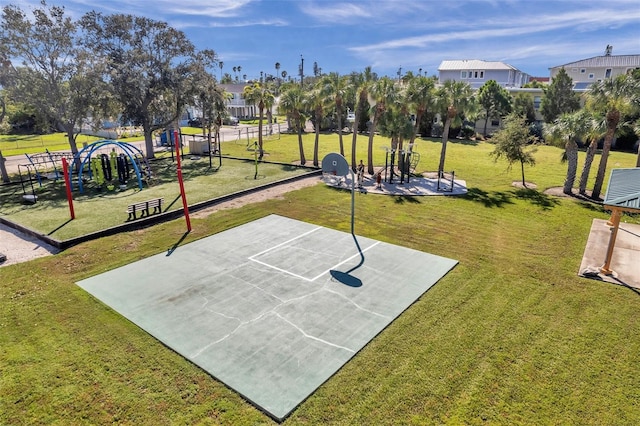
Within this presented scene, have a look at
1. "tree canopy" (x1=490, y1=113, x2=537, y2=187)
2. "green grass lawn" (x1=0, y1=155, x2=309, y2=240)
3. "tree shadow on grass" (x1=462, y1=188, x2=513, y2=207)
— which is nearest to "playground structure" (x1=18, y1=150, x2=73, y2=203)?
"green grass lawn" (x1=0, y1=155, x2=309, y2=240)

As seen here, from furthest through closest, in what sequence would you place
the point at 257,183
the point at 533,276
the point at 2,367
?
the point at 257,183, the point at 533,276, the point at 2,367

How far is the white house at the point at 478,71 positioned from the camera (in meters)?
77.6

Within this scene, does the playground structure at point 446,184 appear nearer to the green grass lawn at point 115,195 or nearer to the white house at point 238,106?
the green grass lawn at point 115,195

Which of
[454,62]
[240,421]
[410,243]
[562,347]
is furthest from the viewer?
[454,62]

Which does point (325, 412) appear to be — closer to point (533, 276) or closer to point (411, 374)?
point (411, 374)

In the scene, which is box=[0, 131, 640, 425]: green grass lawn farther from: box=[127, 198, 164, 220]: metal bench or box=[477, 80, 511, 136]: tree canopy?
box=[477, 80, 511, 136]: tree canopy

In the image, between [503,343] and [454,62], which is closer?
[503,343]

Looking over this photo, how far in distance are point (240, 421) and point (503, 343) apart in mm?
6491

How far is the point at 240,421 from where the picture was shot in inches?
276

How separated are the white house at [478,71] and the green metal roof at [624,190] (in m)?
69.6

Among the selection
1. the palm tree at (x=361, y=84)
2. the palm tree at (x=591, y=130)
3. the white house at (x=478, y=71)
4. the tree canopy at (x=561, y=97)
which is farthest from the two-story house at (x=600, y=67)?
the palm tree at (x=361, y=84)

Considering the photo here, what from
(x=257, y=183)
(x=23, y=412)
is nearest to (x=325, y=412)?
(x=23, y=412)

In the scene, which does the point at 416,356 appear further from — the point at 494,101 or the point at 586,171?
the point at 494,101

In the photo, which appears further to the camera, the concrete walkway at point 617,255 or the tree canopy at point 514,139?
the tree canopy at point 514,139
